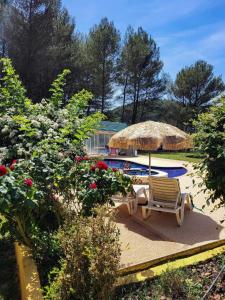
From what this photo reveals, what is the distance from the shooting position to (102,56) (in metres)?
30.5

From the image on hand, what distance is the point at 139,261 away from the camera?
3.53m

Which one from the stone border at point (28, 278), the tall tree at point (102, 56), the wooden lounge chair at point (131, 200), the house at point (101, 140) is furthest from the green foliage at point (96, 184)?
the tall tree at point (102, 56)

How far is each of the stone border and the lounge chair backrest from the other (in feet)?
9.10

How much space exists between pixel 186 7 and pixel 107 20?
26192 millimetres

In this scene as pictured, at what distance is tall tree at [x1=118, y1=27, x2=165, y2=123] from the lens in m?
31.7

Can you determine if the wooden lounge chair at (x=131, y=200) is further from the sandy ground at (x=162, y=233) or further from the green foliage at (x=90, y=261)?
the green foliage at (x=90, y=261)

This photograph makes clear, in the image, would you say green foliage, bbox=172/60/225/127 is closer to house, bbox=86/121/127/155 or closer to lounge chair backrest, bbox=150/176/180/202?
house, bbox=86/121/127/155

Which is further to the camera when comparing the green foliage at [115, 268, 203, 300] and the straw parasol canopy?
the straw parasol canopy

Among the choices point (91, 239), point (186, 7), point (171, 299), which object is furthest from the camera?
point (186, 7)

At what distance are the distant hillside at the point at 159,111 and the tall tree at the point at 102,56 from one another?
142 inches

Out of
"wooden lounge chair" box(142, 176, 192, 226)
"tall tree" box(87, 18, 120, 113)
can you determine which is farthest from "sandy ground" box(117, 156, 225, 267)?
"tall tree" box(87, 18, 120, 113)

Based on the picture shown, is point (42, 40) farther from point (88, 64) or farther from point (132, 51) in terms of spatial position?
point (132, 51)

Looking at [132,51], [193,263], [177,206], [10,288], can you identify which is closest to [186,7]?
[177,206]

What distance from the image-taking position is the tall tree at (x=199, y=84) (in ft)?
109
